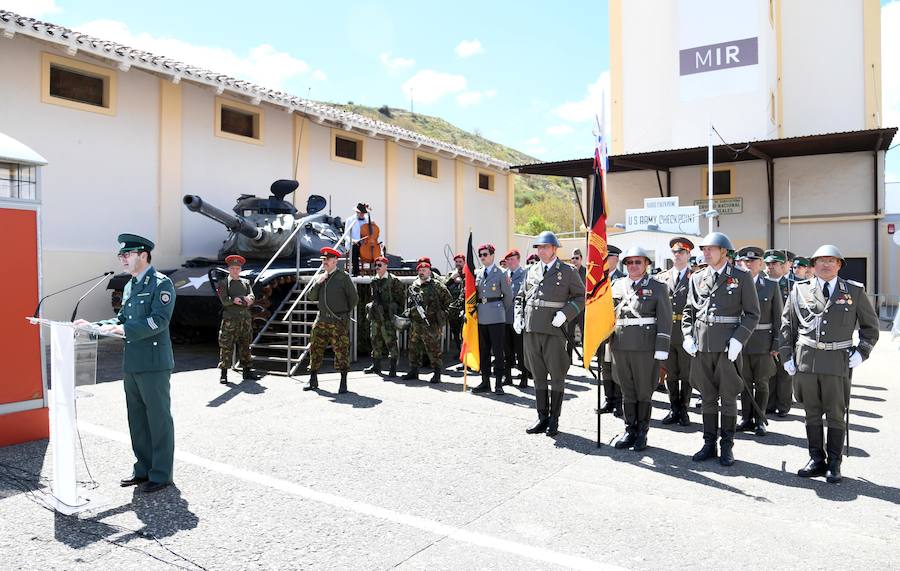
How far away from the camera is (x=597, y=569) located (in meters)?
3.36

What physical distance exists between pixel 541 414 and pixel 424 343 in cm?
321

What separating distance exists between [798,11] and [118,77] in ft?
72.1

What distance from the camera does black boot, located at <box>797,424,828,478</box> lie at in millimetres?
4910

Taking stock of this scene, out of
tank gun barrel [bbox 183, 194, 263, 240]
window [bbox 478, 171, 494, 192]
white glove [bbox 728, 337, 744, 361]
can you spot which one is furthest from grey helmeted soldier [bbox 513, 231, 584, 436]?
window [bbox 478, 171, 494, 192]

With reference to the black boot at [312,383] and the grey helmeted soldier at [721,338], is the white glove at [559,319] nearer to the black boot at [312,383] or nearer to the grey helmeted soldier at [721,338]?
the grey helmeted soldier at [721,338]

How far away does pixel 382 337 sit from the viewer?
378 inches

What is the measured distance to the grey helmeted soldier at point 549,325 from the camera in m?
6.09

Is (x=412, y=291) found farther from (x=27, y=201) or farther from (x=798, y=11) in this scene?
(x=798, y=11)

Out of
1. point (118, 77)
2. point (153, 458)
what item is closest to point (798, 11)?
point (118, 77)

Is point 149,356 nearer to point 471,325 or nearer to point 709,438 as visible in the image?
point 709,438

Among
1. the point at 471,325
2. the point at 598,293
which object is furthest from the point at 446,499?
the point at 471,325

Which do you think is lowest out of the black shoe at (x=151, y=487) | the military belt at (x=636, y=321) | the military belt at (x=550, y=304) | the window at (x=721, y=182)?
the black shoe at (x=151, y=487)

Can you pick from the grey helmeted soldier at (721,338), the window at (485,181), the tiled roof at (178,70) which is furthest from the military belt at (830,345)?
the window at (485,181)

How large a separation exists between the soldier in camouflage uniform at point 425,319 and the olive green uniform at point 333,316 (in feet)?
3.81
